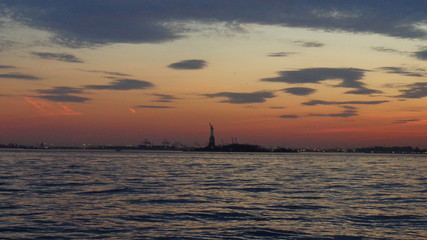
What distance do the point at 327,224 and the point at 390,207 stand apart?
1053cm

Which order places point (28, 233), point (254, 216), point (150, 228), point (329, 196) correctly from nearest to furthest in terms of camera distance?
1. point (28, 233)
2. point (150, 228)
3. point (254, 216)
4. point (329, 196)

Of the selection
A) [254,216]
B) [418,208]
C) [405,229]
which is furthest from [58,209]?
[418,208]

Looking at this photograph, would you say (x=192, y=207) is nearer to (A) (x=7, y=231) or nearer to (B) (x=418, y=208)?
(A) (x=7, y=231)

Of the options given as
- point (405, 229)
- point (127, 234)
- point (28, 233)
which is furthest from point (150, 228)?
point (405, 229)

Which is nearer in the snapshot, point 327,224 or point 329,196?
point 327,224

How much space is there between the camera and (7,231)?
2612cm

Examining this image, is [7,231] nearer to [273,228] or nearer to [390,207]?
[273,228]

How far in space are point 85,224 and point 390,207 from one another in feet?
74.4

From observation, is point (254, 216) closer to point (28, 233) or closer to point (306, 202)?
point (306, 202)

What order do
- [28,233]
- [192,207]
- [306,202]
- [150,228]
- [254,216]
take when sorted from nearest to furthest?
[28,233] → [150,228] → [254,216] → [192,207] → [306,202]

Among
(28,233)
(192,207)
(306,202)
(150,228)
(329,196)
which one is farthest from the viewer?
(329,196)

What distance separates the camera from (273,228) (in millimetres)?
27953

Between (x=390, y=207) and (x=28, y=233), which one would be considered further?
(x=390, y=207)

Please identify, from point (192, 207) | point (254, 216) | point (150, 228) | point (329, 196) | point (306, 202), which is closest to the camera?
point (150, 228)
